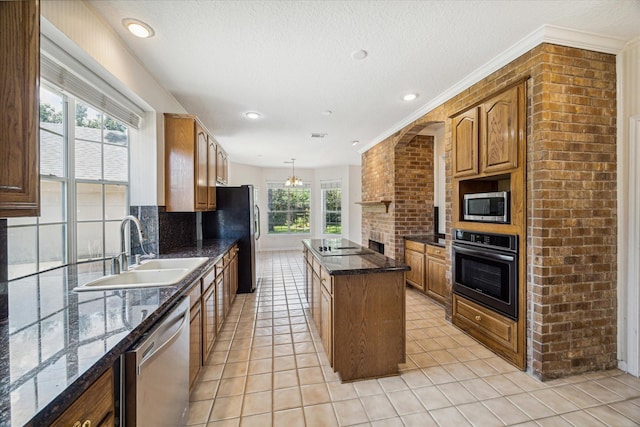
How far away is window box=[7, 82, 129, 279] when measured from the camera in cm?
175

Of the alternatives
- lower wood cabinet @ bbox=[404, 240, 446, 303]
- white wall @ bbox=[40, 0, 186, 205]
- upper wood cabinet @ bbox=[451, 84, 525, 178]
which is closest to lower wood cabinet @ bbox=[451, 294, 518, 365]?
lower wood cabinet @ bbox=[404, 240, 446, 303]

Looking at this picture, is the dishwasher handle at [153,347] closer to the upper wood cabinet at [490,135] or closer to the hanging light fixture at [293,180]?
the upper wood cabinet at [490,135]

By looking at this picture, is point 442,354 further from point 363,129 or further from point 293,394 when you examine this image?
point 363,129

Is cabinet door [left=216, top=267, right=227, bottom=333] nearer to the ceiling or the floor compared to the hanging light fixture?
nearer to the floor

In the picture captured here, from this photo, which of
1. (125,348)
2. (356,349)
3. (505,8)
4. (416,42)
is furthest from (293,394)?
(505,8)

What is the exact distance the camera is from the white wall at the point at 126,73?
4.94ft

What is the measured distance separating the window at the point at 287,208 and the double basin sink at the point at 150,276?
6.07 m

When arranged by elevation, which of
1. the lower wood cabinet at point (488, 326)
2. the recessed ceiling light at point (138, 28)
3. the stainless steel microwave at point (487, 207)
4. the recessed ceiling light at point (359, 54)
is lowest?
the lower wood cabinet at point (488, 326)

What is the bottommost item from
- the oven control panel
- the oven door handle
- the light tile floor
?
the light tile floor

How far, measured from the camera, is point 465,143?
2.71 metres

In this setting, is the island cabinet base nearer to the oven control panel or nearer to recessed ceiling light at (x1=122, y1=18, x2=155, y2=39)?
the oven control panel

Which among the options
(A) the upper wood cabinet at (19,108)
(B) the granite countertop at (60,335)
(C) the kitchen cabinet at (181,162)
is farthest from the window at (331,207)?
(A) the upper wood cabinet at (19,108)

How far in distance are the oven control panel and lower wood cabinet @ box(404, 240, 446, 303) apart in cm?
72

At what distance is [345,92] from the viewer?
9.77ft
